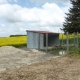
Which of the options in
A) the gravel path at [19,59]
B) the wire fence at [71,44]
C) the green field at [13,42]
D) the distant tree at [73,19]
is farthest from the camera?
the distant tree at [73,19]

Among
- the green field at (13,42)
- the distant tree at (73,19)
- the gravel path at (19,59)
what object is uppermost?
the distant tree at (73,19)

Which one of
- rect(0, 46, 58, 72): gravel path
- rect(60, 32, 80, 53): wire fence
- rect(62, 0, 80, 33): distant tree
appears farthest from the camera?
rect(62, 0, 80, 33): distant tree

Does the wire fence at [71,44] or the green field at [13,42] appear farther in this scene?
the green field at [13,42]

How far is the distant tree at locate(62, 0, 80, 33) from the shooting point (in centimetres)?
2942

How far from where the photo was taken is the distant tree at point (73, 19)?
96.5 feet

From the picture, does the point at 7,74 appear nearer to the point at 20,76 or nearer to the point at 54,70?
the point at 20,76

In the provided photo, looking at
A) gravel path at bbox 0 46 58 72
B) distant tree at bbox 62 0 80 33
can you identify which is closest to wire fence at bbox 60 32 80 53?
gravel path at bbox 0 46 58 72

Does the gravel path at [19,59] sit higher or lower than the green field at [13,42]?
lower

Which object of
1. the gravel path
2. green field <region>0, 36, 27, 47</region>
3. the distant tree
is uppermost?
the distant tree

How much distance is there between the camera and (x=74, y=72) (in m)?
9.20

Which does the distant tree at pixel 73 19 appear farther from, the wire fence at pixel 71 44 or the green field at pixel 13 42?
the green field at pixel 13 42

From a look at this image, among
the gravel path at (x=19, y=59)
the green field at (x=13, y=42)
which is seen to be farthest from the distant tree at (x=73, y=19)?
the gravel path at (x=19, y=59)

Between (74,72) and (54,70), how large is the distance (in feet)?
2.93

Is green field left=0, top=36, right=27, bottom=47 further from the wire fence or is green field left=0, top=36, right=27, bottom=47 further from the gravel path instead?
the gravel path
